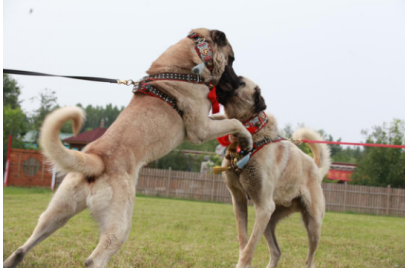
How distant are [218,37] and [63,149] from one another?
2068 millimetres

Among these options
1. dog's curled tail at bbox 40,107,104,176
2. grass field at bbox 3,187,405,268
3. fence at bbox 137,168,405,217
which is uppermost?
dog's curled tail at bbox 40,107,104,176

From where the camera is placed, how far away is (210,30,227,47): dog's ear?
13.8 feet

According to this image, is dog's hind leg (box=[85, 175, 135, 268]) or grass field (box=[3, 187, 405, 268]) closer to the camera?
dog's hind leg (box=[85, 175, 135, 268])

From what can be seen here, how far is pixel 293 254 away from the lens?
648 centimetres

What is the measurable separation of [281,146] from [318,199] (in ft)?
3.02

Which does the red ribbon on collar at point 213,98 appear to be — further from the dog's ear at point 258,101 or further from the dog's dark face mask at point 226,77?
the dog's ear at point 258,101

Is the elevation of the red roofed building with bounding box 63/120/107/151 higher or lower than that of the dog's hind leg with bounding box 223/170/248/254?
lower

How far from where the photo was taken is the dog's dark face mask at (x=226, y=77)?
4.21 metres

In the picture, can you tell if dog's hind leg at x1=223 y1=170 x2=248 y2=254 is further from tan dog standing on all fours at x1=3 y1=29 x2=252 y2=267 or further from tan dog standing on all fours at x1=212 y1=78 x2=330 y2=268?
tan dog standing on all fours at x1=3 y1=29 x2=252 y2=267

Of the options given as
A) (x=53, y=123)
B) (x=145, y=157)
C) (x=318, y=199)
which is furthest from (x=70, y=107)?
(x=318, y=199)

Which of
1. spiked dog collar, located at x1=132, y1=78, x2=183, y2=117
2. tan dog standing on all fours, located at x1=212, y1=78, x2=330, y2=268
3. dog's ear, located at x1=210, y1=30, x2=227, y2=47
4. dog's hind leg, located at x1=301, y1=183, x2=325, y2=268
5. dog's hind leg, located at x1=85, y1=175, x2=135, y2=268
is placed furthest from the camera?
dog's hind leg, located at x1=301, y1=183, x2=325, y2=268

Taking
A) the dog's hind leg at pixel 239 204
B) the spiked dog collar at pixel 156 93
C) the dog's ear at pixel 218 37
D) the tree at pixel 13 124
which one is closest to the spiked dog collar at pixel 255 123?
the dog's hind leg at pixel 239 204

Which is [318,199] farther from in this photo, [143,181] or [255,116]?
[143,181]

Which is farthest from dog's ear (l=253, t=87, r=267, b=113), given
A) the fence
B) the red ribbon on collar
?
the fence
